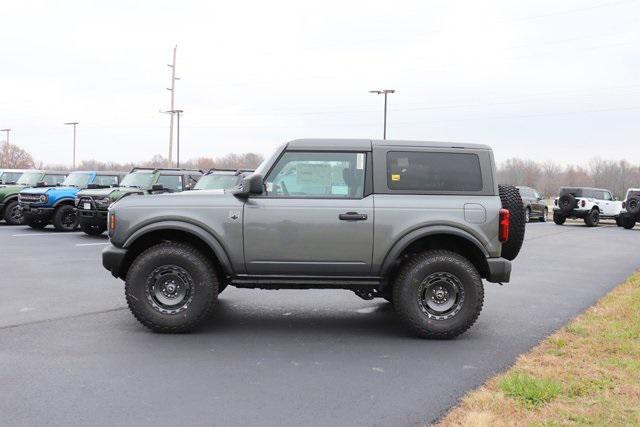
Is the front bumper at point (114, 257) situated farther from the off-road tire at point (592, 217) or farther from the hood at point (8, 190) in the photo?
the off-road tire at point (592, 217)

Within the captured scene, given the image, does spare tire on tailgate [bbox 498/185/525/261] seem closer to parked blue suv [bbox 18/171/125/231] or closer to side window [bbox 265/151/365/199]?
side window [bbox 265/151/365/199]

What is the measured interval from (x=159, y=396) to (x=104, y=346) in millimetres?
1491

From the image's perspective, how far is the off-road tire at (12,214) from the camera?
18.8 meters

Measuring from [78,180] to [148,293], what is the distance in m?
14.3

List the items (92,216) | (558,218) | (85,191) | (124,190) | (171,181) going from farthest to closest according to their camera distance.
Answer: (558,218) < (171,181) < (85,191) < (124,190) < (92,216)

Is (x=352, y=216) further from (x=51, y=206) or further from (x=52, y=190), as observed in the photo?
(x=52, y=190)

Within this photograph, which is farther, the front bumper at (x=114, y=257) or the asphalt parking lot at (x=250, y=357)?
the front bumper at (x=114, y=257)

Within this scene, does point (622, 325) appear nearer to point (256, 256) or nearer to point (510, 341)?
point (510, 341)

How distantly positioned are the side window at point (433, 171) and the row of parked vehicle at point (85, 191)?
723 cm

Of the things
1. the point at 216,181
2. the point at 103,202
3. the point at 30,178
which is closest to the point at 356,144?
the point at 216,181

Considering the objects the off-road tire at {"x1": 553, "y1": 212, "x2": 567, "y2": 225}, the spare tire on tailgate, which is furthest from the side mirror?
the off-road tire at {"x1": 553, "y1": 212, "x2": 567, "y2": 225}

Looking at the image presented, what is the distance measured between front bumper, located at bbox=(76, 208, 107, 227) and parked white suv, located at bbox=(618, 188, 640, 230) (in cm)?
2022

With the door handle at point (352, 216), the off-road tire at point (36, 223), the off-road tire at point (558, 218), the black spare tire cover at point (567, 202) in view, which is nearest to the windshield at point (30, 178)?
the off-road tire at point (36, 223)

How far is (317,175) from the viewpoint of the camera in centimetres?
611
